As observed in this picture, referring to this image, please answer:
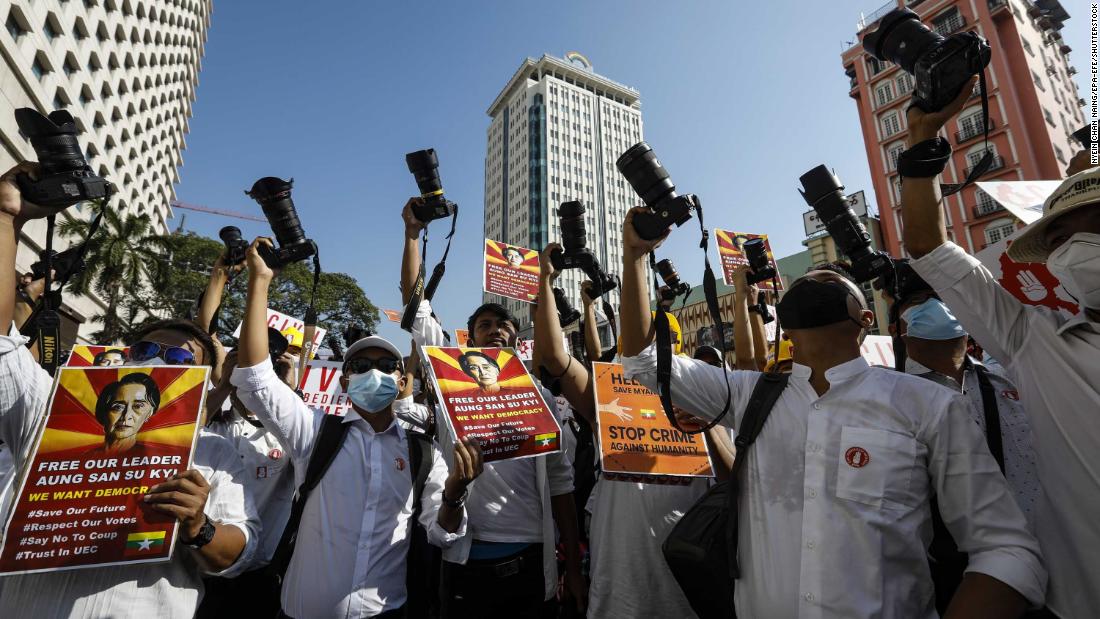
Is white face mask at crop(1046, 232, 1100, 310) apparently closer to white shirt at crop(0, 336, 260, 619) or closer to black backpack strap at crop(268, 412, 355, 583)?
black backpack strap at crop(268, 412, 355, 583)

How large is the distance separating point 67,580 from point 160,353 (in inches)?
37.3

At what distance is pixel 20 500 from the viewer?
167 centimetres

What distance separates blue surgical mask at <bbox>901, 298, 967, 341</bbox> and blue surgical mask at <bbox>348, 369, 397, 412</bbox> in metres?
2.94

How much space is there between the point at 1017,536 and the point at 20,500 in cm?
308

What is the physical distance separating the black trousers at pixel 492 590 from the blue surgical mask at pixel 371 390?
94cm

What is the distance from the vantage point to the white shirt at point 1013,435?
215 centimetres

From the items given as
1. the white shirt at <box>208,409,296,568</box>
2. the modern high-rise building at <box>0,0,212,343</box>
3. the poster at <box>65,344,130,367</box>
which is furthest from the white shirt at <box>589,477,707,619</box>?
the modern high-rise building at <box>0,0,212,343</box>

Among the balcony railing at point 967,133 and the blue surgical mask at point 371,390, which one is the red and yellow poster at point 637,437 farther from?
the balcony railing at point 967,133

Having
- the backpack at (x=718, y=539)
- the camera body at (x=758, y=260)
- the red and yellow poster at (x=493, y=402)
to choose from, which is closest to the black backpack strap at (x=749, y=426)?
the backpack at (x=718, y=539)

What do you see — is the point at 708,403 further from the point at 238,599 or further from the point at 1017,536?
the point at 238,599

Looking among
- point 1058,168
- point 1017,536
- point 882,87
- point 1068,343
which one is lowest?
point 1017,536

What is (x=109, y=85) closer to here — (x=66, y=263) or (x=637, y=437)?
(x=66, y=263)

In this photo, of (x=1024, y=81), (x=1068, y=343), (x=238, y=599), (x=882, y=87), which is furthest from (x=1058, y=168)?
(x=238, y=599)

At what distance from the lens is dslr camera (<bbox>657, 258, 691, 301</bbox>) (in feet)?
14.6
